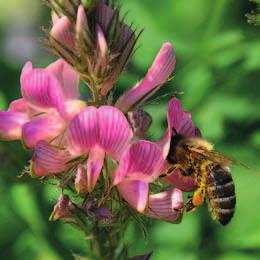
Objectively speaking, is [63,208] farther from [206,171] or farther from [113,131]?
[206,171]

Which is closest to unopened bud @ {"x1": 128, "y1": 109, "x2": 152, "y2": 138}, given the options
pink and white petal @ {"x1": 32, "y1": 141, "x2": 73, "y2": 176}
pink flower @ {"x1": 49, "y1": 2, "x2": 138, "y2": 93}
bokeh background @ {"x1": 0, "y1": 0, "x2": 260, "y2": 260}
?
pink flower @ {"x1": 49, "y1": 2, "x2": 138, "y2": 93}

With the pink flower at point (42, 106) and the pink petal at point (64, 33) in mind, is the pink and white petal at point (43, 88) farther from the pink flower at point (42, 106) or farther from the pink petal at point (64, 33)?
the pink petal at point (64, 33)

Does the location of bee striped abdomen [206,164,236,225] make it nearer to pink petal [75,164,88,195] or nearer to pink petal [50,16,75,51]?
pink petal [75,164,88,195]

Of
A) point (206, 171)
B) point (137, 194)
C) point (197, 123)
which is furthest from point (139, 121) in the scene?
point (197, 123)

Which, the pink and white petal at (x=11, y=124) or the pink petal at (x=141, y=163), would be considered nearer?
the pink petal at (x=141, y=163)

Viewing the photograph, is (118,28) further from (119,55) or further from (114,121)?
(114,121)

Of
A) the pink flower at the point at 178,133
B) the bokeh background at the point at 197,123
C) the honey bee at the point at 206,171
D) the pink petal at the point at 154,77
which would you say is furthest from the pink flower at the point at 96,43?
the bokeh background at the point at 197,123

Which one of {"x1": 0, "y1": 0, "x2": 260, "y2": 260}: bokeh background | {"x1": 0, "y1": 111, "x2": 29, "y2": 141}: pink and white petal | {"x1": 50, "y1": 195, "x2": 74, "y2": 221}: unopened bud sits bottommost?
{"x1": 0, "y1": 0, "x2": 260, "y2": 260}: bokeh background
